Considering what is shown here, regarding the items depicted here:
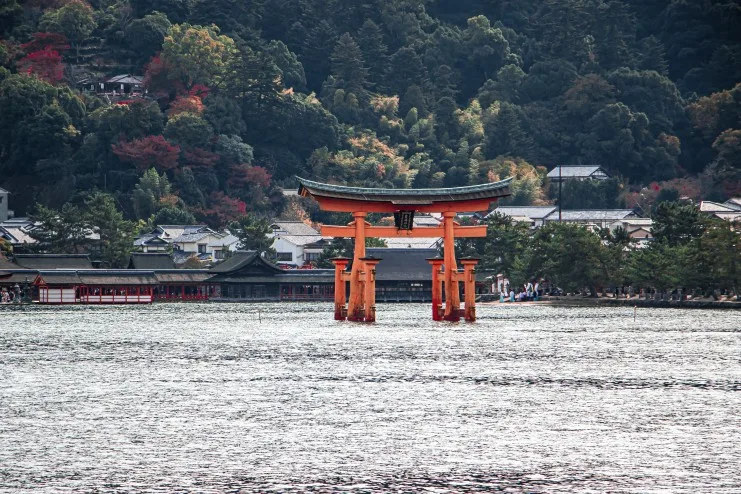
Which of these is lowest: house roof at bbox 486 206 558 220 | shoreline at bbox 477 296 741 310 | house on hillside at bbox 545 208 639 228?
shoreline at bbox 477 296 741 310

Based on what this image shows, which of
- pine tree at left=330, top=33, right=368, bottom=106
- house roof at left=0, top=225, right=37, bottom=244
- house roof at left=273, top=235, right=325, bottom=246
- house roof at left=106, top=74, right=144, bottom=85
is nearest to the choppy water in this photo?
house roof at left=0, top=225, right=37, bottom=244

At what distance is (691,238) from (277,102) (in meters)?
64.8

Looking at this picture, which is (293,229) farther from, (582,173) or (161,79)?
(582,173)

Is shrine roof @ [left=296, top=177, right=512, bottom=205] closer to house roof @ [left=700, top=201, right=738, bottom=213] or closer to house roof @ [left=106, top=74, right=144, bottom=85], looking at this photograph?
house roof @ [left=700, top=201, right=738, bottom=213]

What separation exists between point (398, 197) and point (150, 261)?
159 ft

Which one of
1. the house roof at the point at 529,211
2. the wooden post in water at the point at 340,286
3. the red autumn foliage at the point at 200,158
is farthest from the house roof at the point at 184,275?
the house roof at the point at 529,211

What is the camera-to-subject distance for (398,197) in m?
67.0

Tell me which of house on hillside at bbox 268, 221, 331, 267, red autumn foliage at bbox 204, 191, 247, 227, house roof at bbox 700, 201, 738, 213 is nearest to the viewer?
house on hillside at bbox 268, 221, 331, 267

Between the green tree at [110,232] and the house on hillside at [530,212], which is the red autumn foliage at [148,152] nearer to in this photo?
the green tree at [110,232]

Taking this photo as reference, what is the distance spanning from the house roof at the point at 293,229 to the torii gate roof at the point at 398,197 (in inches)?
2612

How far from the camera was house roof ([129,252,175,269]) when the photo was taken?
4350 inches

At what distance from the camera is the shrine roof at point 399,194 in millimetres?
65750

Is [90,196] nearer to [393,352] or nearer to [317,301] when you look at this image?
[317,301]

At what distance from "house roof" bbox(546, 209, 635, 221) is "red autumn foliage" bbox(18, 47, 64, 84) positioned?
185ft
